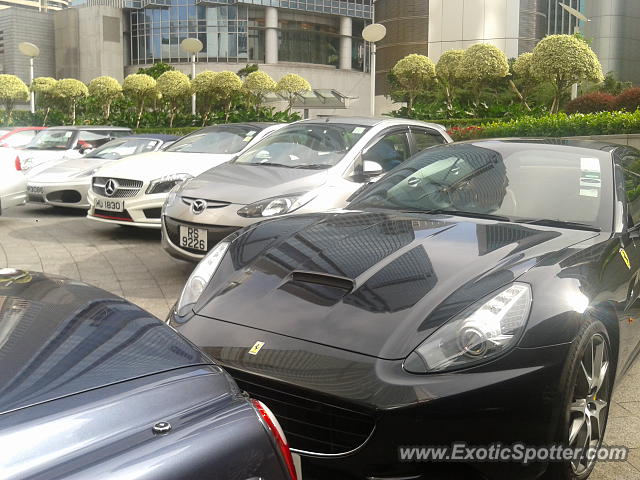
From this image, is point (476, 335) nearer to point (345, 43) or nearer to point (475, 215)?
point (475, 215)

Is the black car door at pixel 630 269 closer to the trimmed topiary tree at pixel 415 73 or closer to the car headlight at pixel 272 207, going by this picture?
the car headlight at pixel 272 207

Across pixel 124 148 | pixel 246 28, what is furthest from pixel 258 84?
pixel 246 28

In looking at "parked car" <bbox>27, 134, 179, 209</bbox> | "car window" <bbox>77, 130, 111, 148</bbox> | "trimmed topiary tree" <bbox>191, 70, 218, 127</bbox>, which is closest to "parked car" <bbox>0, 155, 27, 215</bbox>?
"parked car" <bbox>27, 134, 179, 209</bbox>

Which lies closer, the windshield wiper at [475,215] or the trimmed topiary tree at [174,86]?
the windshield wiper at [475,215]

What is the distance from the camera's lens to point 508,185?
3.89m

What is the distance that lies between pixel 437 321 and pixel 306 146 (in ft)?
14.9

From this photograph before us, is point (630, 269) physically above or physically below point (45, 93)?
below

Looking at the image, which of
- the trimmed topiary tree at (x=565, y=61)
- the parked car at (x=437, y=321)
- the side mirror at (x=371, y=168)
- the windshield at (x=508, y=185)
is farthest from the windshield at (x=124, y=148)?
the trimmed topiary tree at (x=565, y=61)

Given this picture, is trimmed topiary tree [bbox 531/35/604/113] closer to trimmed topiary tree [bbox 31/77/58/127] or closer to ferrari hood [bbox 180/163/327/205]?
ferrari hood [bbox 180/163/327/205]

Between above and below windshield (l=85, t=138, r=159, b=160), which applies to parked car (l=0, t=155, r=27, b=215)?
below

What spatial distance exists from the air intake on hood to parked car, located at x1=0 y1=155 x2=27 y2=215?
25.4 feet

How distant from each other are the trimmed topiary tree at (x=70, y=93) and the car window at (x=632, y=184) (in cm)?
2948

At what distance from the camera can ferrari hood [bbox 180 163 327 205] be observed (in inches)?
241

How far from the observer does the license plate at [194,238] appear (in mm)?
6099
